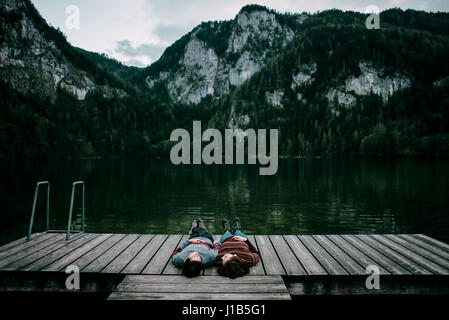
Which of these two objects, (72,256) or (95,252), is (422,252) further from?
(72,256)

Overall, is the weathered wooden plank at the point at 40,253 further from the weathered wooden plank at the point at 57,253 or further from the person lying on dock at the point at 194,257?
the person lying on dock at the point at 194,257

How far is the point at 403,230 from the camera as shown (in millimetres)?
15508

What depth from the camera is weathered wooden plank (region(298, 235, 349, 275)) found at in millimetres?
5685

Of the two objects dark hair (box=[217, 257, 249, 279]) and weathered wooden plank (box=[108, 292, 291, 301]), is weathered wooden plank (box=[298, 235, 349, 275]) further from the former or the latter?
dark hair (box=[217, 257, 249, 279])

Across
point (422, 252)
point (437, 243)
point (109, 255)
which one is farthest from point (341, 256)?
point (109, 255)

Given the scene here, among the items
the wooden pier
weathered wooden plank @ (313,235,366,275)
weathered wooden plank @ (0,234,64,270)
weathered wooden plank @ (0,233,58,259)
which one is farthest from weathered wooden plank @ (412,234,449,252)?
weathered wooden plank @ (0,233,58,259)

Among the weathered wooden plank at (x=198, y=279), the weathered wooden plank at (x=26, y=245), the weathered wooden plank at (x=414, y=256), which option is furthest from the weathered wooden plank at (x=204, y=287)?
the weathered wooden plank at (x=26, y=245)

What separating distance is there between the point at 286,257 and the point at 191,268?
2.42 m

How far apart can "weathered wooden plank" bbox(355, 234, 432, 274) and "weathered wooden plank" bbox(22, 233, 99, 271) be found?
7451 millimetres

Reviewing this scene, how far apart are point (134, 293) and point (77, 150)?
172236 mm

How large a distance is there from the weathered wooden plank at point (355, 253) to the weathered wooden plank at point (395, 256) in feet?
1.76

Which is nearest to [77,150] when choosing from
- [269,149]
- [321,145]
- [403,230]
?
[269,149]

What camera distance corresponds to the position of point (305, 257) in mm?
6508

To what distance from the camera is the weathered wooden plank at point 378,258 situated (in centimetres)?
574
